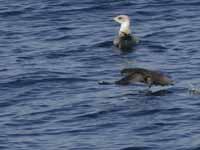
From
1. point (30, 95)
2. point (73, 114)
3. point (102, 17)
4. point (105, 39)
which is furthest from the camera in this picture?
point (102, 17)

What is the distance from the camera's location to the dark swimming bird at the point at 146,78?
31.7m

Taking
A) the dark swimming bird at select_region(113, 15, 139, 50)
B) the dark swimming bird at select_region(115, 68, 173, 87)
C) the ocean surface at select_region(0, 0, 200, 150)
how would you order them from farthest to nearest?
the dark swimming bird at select_region(113, 15, 139, 50), the dark swimming bird at select_region(115, 68, 173, 87), the ocean surface at select_region(0, 0, 200, 150)

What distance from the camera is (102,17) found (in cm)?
4397

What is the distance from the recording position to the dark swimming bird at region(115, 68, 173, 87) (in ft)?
104

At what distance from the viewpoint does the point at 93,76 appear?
35.1m

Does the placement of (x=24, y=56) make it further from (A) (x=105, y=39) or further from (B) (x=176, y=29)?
(B) (x=176, y=29)

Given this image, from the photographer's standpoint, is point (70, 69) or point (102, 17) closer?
point (70, 69)

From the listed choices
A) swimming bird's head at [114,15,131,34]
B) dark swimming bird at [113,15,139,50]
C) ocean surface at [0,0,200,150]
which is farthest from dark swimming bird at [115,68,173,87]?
swimming bird's head at [114,15,131,34]

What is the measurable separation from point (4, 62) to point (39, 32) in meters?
4.60

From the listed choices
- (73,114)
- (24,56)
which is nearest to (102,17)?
(24,56)

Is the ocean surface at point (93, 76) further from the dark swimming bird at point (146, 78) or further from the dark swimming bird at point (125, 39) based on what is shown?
the dark swimming bird at point (146, 78)

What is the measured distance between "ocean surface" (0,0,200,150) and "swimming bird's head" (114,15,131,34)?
0.64 meters

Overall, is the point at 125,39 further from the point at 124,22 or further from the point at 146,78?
the point at 146,78

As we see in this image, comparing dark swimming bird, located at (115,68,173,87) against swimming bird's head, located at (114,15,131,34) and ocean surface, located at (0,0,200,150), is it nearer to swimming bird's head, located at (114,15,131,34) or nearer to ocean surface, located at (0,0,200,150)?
ocean surface, located at (0,0,200,150)
